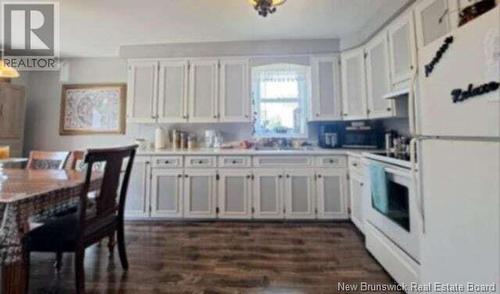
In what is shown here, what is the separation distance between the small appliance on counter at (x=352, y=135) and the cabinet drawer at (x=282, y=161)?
496mm

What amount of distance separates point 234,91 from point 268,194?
1.50 metres

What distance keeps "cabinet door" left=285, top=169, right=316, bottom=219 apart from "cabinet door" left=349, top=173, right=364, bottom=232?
46 centimetres

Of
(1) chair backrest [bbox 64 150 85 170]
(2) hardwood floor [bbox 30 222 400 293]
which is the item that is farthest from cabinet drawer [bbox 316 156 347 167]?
(1) chair backrest [bbox 64 150 85 170]

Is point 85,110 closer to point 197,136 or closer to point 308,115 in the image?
point 197,136

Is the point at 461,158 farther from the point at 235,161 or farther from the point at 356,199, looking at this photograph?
the point at 235,161

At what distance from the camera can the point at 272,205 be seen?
3.53 meters

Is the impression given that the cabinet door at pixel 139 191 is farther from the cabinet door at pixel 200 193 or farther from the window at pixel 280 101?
the window at pixel 280 101

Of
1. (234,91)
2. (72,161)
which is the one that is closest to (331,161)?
(234,91)

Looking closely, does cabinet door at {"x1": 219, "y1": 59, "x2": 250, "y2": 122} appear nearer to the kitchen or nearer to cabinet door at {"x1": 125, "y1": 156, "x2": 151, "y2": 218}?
the kitchen

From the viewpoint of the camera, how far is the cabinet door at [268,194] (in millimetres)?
3520

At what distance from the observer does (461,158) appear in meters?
1.20

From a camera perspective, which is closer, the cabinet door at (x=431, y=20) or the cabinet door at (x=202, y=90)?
the cabinet door at (x=431, y=20)

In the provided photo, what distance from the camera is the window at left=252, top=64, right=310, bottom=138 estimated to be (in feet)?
13.4

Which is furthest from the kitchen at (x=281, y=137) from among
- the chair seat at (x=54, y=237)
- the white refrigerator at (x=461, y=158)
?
the chair seat at (x=54, y=237)
